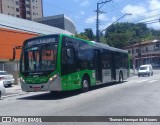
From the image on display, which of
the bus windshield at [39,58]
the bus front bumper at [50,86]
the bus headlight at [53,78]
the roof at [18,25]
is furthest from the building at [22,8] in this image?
the bus headlight at [53,78]

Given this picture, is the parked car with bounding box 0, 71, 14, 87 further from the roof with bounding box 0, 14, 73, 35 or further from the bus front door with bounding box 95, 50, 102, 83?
the roof with bounding box 0, 14, 73, 35

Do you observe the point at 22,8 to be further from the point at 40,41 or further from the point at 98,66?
the point at 40,41

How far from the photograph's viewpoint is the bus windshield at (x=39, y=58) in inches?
644

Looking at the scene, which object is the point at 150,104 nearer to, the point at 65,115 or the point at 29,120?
the point at 65,115

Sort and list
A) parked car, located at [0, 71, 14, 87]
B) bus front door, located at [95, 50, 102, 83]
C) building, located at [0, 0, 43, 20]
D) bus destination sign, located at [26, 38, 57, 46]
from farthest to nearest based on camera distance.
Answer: building, located at [0, 0, 43, 20], parked car, located at [0, 71, 14, 87], bus front door, located at [95, 50, 102, 83], bus destination sign, located at [26, 38, 57, 46]

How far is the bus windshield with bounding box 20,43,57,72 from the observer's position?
1636cm

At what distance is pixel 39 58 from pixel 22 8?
9641cm

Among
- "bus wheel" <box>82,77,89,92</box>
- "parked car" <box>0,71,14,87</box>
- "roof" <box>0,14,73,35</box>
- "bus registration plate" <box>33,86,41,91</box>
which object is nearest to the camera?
"bus registration plate" <box>33,86,41,91</box>

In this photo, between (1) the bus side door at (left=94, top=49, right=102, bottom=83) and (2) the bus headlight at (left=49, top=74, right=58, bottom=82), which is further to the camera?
(1) the bus side door at (left=94, top=49, right=102, bottom=83)

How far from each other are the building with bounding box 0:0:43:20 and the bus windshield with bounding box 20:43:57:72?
85.4m

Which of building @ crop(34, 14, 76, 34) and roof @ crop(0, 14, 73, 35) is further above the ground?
building @ crop(34, 14, 76, 34)

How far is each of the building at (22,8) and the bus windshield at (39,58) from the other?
280ft

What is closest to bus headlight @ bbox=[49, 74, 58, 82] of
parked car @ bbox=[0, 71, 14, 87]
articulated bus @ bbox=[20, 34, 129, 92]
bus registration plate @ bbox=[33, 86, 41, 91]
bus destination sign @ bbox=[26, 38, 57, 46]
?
articulated bus @ bbox=[20, 34, 129, 92]

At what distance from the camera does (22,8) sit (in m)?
110
